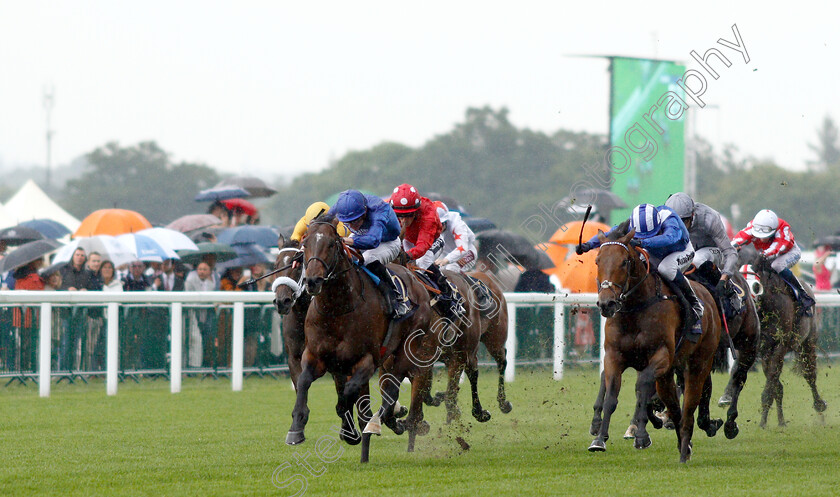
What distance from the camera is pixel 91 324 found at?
11.2 metres

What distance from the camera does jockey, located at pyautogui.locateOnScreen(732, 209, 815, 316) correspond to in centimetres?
949

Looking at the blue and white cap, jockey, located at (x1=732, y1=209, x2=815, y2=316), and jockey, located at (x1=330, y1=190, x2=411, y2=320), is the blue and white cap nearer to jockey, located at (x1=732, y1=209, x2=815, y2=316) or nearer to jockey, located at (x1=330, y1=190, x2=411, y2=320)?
jockey, located at (x1=330, y1=190, x2=411, y2=320)

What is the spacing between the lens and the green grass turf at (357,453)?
6008 mm

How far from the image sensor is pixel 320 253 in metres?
6.35

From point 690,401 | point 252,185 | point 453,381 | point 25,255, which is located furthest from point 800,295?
point 252,185

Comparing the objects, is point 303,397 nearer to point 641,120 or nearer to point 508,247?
point 508,247

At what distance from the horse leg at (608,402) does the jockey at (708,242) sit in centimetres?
131

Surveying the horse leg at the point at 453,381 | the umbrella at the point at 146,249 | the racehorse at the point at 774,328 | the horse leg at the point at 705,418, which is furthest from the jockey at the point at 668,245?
the umbrella at the point at 146,249

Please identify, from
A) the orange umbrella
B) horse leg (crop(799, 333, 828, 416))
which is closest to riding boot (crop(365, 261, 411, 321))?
horse leg (crop(799, 333, 828, 416))

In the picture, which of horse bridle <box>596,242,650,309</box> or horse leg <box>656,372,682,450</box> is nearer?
horse bridle <box>596,242,650,309</box>

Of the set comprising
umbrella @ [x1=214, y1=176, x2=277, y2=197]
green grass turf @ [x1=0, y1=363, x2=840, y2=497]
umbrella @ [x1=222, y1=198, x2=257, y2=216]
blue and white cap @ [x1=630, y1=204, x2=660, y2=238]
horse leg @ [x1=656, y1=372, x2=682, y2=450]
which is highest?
umbrella @ [x1=214, y1=176, x2=277, y2=197]

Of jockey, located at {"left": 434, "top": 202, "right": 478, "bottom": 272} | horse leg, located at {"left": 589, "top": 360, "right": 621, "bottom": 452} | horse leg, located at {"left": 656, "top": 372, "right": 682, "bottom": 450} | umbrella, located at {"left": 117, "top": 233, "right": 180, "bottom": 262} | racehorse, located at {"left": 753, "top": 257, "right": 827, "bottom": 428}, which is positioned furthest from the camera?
umbrella, located at {"left": 117, "top": 233, "right": 180, "bottom": 262}

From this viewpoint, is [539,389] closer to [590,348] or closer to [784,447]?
[590,348]

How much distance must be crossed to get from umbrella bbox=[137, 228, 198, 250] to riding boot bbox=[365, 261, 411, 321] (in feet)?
23.2
